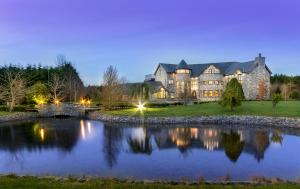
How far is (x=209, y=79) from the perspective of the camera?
202 ft

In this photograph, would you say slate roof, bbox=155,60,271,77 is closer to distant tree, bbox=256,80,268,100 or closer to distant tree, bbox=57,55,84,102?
distant tree, bbox=256,80,268,100

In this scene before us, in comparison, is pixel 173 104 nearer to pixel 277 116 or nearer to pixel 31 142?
pixel 277 116

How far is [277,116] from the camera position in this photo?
31.7 metres

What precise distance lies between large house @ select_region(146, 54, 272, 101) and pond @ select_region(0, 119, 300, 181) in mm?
30639

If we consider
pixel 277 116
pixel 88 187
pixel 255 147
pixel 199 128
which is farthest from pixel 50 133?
pixel 277 116

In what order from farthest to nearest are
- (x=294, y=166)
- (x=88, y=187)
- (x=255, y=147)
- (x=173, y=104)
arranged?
(x=173, y=104)
(x=255, y=147)
(x=294, y=166)
(x=88, y=187)

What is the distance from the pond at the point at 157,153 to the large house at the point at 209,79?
30.6 meters

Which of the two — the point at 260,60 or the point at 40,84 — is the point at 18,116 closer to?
the point at 40,84

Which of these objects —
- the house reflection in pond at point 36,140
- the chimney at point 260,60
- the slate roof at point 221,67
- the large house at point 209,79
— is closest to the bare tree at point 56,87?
the large house at point 209,79

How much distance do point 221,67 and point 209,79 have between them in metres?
4.42

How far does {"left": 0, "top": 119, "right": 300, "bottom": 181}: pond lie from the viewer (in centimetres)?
1493

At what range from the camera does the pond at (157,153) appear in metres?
14.9

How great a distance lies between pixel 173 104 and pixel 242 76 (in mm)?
16742

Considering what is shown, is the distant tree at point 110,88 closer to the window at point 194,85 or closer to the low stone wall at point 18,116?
the low stone wall at point 18,116
